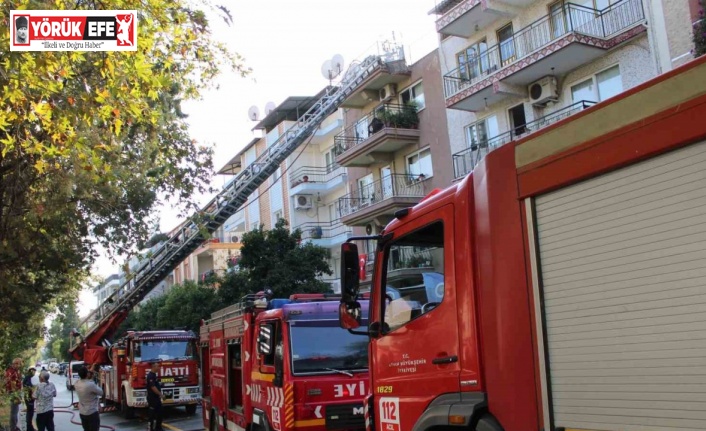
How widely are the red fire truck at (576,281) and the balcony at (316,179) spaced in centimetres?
2752

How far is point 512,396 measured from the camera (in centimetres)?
334

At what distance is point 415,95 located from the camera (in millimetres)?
24016

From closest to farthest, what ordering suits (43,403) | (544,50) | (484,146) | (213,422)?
(213,422)
(43,403)
(544,50)
(484,146)

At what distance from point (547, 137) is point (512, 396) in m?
1.43

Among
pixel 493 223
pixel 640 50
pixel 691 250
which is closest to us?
pixel 691 250

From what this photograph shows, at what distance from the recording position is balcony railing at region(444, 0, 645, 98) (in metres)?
15.5

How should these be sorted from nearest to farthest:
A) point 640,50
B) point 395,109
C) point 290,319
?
point 290,319 < point 640,50 < point 395,109

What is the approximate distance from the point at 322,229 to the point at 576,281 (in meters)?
30.4

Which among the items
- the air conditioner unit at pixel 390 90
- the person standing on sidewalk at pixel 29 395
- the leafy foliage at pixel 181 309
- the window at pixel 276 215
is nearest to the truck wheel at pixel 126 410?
the person standing on sidewalk at pixel 29 395

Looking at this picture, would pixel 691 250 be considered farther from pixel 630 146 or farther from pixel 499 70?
pixel 499 70

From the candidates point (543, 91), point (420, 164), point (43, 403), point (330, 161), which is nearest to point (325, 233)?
point (330, 161)

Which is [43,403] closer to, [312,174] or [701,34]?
[701,34]

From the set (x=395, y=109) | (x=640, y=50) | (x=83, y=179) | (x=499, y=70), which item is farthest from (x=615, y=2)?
(x=83, y=179)

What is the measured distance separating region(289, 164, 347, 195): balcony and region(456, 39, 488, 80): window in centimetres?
1173
